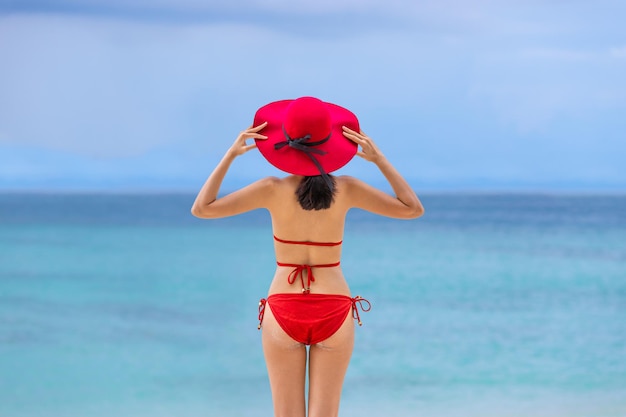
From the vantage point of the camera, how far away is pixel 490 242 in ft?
47.5

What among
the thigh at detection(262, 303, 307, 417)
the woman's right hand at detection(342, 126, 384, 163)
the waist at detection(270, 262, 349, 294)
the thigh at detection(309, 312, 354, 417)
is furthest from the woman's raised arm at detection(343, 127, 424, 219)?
the thigh at detection(262, 303, 307, 417)

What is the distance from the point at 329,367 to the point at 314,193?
57 cm

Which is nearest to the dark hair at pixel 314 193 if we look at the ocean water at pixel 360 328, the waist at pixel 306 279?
the waist at pixel 306 279

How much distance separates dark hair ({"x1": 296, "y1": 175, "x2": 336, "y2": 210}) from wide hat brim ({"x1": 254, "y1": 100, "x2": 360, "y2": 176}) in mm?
54

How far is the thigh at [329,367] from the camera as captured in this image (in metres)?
2.88

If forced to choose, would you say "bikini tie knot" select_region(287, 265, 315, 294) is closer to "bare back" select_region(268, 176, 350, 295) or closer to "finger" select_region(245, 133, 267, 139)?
"bare back" select_region(268, 176, 350, 295)

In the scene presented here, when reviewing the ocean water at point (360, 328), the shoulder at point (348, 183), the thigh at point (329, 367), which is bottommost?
the thigh at point (329, 367)

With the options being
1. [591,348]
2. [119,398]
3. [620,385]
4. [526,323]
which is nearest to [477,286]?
[526,323]

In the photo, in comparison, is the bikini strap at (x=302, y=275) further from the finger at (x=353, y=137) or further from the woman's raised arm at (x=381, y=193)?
the finger at (x=353, y=137)

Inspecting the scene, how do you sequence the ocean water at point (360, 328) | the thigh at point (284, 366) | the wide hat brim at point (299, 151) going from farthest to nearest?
the ocean water at point (360, 328) → the thigh at point (284, 366) → the wide hat brim at point (299, 151)

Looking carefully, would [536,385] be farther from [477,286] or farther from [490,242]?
[490,242]

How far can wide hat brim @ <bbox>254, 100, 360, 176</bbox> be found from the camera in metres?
2.76

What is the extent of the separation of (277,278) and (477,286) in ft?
25.6

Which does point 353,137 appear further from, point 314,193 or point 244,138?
point 244,138
